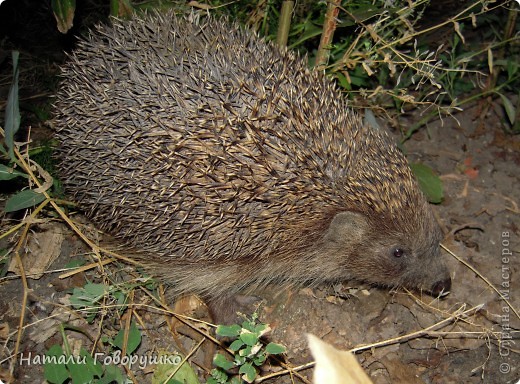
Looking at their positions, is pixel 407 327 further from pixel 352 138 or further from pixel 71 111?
pixel 71 111

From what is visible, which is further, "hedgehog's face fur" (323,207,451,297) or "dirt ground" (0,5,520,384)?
"dirt ground" (0,5,520,384)

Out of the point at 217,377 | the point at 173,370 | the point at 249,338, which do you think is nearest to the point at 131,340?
the point at 173,370

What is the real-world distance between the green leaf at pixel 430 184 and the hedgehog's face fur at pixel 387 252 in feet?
2.92

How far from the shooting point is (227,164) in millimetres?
3381

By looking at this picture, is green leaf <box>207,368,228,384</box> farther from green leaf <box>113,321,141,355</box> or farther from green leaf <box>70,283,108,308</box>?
green leaf <box>70,283,108,308</box>

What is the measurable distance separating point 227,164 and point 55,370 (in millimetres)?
1636

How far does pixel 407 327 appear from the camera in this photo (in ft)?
13.6

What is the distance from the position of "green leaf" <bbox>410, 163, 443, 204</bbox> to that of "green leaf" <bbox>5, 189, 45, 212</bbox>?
3015 millimetres

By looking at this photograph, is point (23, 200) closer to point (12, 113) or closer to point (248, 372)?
point (12, 113)

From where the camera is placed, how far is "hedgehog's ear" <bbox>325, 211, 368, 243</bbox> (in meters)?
3.69

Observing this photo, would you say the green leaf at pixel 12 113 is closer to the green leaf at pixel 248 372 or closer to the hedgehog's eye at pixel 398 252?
the green leaf at pixel 248 372

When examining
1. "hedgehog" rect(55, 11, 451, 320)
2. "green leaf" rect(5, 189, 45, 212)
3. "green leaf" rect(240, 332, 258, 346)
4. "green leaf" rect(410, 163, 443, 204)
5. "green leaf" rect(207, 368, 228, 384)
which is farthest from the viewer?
"green leaf" rect(410, 163, 443, 204)

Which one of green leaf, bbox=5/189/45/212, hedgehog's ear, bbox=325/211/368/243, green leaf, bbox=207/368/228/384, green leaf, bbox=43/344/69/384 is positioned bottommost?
green leaf, bbox=43/344/69/384

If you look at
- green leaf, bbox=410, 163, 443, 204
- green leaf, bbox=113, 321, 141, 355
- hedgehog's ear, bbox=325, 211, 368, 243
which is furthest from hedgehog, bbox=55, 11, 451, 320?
green leaf, bbox=410, 163, 443, 204
